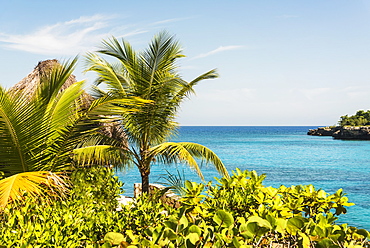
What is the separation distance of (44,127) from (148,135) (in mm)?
3363

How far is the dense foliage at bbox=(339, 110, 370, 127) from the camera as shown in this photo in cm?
6041

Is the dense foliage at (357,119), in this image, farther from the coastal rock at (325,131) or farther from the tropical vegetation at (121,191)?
the tropical vegetation at (121,191)

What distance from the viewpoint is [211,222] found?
109 inches

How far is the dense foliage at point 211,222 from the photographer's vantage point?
6.13ft

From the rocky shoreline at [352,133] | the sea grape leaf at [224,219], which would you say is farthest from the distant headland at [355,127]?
the sea grape leaf at [224,219]

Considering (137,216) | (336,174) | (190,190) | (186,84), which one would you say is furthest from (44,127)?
(336,174)

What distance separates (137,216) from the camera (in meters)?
3.10

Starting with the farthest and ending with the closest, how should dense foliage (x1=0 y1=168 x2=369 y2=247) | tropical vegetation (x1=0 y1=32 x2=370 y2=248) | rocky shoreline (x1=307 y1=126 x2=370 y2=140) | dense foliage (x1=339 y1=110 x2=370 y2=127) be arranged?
1. dense foliage (x1=339 y1=110 x2=370 y2=127)
2. rocky shoreline (x1=307 y1=126 x2=370 y2=140)
3. tropical vegetation (x1=0 y1=32 x2=370 y2=248)
4. dense foliage (x1=0 y1=168 x2=369 y2=247)

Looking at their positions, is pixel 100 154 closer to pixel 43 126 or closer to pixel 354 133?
→ pixel 43 126

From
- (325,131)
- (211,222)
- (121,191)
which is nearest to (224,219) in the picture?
(211,222)

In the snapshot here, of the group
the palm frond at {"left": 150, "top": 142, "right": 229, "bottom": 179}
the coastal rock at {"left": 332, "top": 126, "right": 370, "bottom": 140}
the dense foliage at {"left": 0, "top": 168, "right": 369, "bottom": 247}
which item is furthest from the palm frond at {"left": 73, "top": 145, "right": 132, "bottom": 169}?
the coastal rock at {"left": 332, "top": 126, "right": 370, "bottom": 140}

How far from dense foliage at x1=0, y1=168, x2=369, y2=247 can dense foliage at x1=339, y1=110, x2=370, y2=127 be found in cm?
6421

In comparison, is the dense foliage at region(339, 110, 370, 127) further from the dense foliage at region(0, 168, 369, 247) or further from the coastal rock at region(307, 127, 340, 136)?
the dense foliage at region(0, 168, 369, 247)

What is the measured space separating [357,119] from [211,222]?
65675 millimetres
